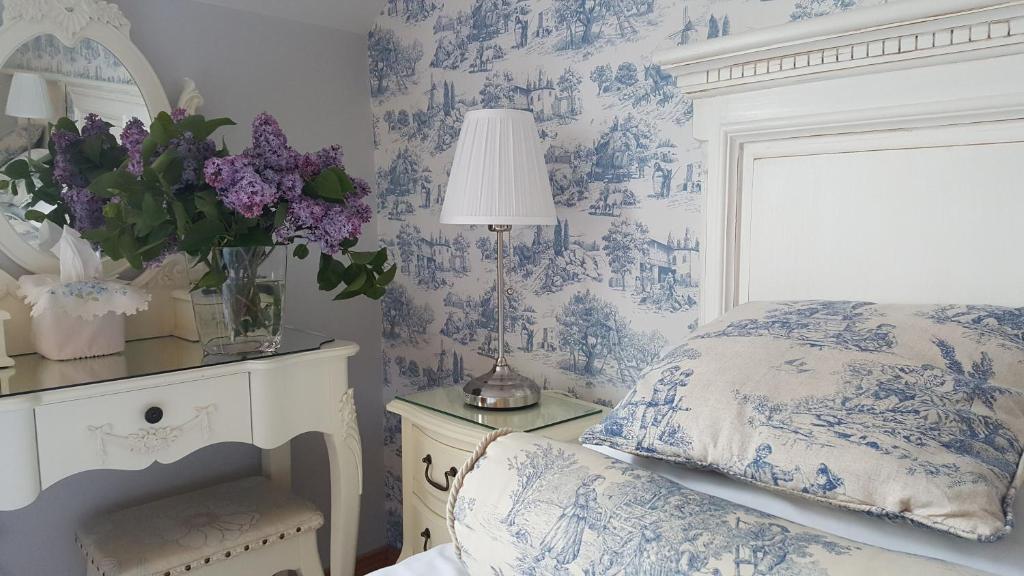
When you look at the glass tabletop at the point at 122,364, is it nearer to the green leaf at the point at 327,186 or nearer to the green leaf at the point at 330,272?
the green leaf at the point at 330,272

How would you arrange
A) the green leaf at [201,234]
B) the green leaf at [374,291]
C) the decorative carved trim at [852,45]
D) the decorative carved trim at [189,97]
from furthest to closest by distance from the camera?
the decorative carved trim at [189,97] < the green leaf at [374,291] < the green leaf at [201,234] < the decorative carved trim at [852,45]

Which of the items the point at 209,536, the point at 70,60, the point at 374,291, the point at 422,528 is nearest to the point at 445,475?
the point at 422,528

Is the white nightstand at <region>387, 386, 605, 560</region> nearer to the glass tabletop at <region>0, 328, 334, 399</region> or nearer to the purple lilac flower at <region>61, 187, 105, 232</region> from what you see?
the glass tabletop at <region>0, 328, 334, 399</region>

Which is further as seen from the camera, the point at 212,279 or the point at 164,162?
the point at 212,279

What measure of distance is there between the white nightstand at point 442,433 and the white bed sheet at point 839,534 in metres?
0.55

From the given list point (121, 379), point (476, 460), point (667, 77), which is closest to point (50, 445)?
point (121, 379)

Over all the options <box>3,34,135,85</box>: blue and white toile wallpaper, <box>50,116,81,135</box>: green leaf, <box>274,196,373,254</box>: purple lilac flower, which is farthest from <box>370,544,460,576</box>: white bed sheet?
<box>3,34,135,85</box>: blue and white toile wallpaper

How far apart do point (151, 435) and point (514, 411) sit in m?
0.76

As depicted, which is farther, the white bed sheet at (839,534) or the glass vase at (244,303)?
the glass vase at (244,303)

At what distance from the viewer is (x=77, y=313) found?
1.61 m

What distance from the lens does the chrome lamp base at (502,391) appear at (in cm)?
168

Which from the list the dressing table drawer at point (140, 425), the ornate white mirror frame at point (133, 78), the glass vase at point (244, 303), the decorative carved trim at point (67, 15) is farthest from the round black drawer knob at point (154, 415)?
the decorative carved trim at point (67, 15)

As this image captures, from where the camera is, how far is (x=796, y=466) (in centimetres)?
80

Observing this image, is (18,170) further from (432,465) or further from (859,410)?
(859,410)
